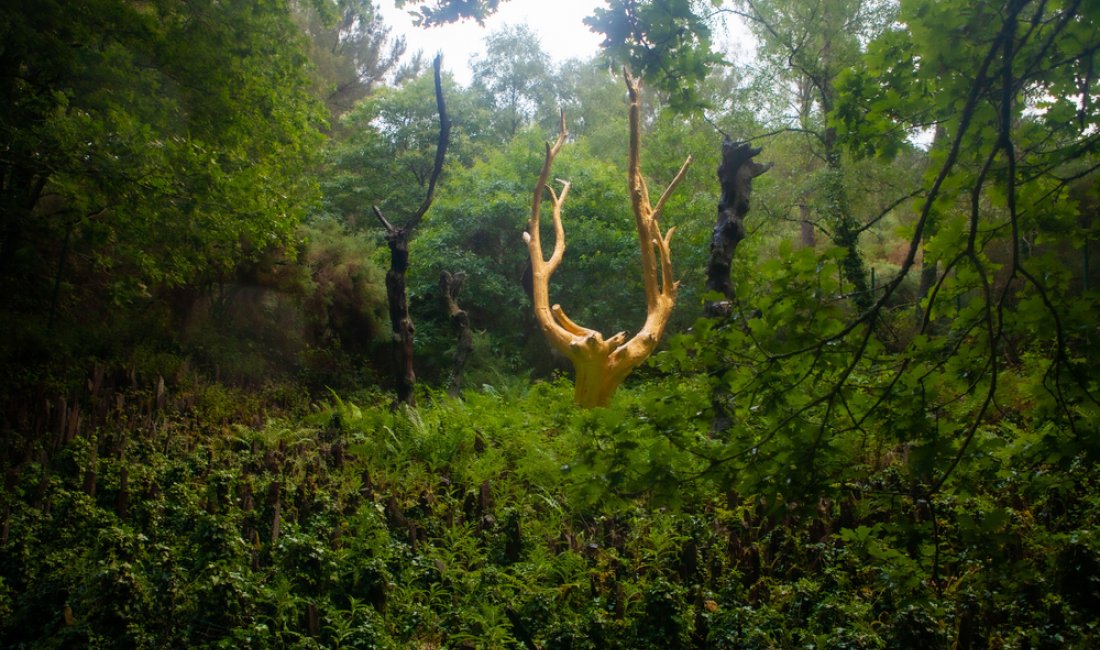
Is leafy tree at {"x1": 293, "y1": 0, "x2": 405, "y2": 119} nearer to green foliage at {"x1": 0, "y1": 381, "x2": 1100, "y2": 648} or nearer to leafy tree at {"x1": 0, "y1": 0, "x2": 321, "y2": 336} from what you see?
leafy tree at {"x1": 0, "y1": 0, "x2": 321, "y2": 336}

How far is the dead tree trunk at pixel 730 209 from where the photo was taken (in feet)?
22.2

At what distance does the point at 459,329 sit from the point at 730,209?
12.0ft

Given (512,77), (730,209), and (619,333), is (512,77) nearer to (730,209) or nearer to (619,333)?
(619,333)

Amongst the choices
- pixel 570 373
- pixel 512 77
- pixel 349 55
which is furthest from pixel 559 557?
pixel 512 77

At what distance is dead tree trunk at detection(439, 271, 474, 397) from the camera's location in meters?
8.71

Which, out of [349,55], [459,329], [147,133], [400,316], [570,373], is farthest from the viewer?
[349,55]

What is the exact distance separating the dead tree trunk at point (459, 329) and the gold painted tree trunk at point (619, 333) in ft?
2.85

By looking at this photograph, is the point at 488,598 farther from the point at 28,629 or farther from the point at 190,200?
the point at 190,200

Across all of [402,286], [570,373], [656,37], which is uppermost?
[570,373]

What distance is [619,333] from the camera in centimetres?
819

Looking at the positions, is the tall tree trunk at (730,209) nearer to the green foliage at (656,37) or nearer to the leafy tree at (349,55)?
the green foliage at (656,37)

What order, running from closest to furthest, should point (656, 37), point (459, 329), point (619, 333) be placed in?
point (656, 37) → point (619, 333) → point (459, 329)

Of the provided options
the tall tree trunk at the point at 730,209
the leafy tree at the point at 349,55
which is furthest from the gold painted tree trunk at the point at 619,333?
the leafy tree at the point at 349,55

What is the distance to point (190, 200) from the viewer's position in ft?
21.3
